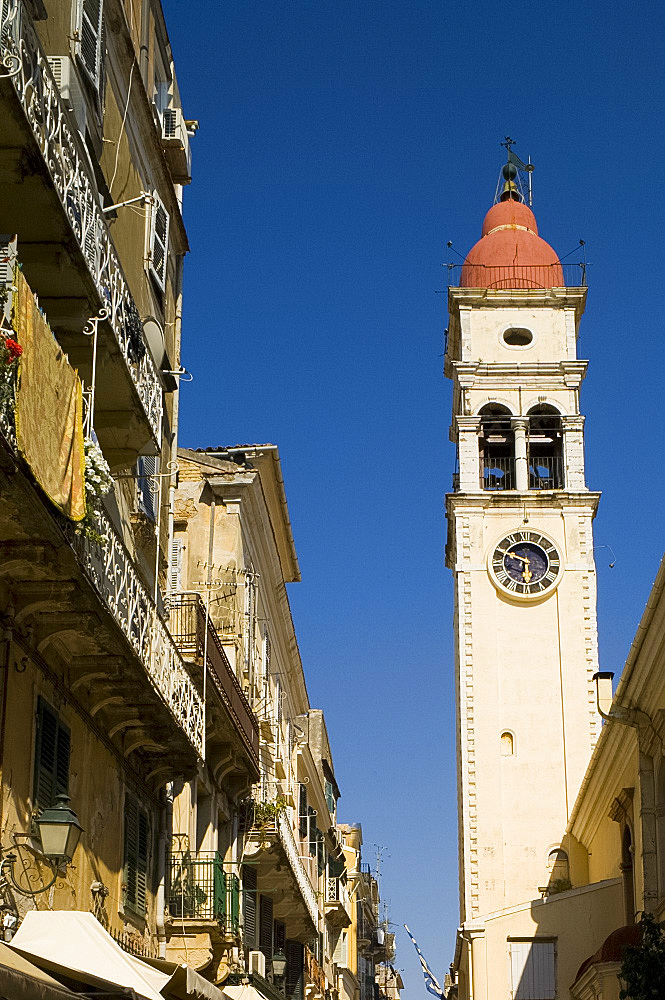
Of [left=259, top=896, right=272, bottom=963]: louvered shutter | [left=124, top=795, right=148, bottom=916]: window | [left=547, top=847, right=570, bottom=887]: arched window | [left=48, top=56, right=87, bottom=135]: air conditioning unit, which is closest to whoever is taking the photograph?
[left=48, top=56, right=87, bottom=135]: air conditioning unit

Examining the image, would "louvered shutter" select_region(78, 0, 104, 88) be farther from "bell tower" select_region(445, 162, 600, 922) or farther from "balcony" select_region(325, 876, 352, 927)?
"bell tower" select_region(445, 162, 600, 922)

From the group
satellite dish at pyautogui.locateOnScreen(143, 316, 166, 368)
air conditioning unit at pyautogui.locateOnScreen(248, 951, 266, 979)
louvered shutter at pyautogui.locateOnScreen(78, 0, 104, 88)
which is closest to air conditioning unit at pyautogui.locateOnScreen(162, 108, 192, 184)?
satellite dish at pyautogui.locateOnScreen(143, 316, 166, 368)

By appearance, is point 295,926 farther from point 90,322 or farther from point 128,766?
point 90,322

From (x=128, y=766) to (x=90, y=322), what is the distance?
5.50 m

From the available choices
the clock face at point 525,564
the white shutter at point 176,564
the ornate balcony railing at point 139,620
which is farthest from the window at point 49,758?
the clock face at point 525,564

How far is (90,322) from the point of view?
13539mm

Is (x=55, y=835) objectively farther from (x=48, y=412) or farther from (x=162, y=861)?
(x=162, y=861)

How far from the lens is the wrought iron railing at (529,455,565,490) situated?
54531 mm

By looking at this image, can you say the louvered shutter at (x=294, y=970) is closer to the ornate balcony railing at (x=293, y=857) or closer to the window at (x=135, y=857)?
the ornate balcony railing at (x=293, y=857)

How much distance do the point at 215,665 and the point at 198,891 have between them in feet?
9.25

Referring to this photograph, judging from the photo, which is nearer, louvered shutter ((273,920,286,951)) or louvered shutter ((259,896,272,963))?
louvered shutter ((259,896,272,963))

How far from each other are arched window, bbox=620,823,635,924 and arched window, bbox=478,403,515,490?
64.2 ft

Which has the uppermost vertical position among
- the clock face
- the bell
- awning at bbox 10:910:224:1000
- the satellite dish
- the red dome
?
the bell

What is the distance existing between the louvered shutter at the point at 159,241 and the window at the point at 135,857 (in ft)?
20.9
